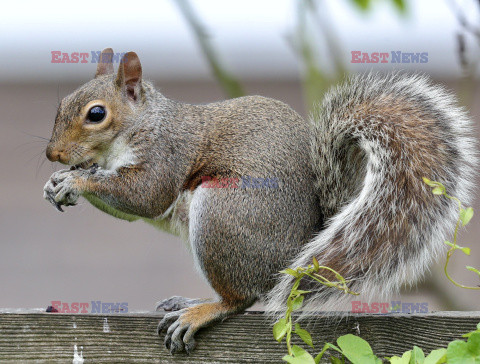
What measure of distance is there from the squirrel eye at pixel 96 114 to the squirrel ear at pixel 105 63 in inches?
12.1

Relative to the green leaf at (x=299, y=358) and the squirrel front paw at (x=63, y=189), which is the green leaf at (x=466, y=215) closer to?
the green leaf at (x=299, y=358)

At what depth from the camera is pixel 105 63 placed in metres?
2.47

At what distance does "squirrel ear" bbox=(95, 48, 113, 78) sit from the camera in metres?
2.46

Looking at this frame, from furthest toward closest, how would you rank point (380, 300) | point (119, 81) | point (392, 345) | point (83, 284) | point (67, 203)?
point (83, 284)
point (119, 81)
point (67, 203)
point (380, 300)
point (392, 345)

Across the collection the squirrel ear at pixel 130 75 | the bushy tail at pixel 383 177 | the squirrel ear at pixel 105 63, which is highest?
the squirrel ear at pixel 105 63

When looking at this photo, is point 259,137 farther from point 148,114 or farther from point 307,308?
point 307,308

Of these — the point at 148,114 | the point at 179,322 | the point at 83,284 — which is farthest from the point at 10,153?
the point at 179,322

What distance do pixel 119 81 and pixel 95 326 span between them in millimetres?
771

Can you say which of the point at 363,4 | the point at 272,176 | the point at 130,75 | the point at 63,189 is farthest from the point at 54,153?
the point at 363,4

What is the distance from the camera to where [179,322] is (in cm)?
185

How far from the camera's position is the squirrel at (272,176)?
6.06 feet

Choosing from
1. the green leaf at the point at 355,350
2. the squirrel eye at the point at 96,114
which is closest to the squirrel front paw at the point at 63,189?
the squirrel eye at the point at 96,114
